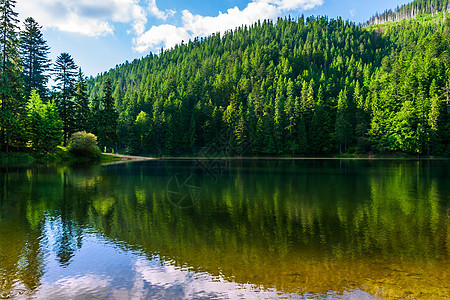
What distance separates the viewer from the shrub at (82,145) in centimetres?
5528

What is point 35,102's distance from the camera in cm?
5416

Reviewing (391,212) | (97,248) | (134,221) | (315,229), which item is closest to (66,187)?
(134,221)

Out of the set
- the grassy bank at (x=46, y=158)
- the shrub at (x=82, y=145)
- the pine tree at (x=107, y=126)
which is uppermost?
the pine tree at (x=107, y=126)

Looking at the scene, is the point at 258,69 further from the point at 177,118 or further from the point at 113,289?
the point at 113,289

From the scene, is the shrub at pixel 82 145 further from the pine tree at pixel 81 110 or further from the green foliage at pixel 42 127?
the pine tree at pixel 81 110

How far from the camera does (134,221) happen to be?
1359 cm

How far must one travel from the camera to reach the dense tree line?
4625 cm

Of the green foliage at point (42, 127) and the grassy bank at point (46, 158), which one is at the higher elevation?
the green foliage at point (42, 127)

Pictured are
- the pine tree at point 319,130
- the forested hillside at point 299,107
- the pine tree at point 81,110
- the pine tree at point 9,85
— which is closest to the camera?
the pine tree at point 9,85

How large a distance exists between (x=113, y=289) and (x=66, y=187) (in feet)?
66.2

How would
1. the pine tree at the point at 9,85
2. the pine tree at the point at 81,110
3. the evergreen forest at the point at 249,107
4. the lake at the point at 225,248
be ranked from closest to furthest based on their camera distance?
the lake at the point at 225,248 → the pine tree at the point at 9,85 → the evergreen forest at the point at 249,107 → the pine tree at the point at 81,110

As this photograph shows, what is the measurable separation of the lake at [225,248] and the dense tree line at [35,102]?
3562 centimetres

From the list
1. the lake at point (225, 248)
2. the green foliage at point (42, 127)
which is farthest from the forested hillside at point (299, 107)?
the lake at point (225, 248)

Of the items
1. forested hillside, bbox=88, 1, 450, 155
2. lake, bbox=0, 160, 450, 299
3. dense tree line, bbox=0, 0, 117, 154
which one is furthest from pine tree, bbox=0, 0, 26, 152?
forested hillside, bbox=88, 1, 450, 155
